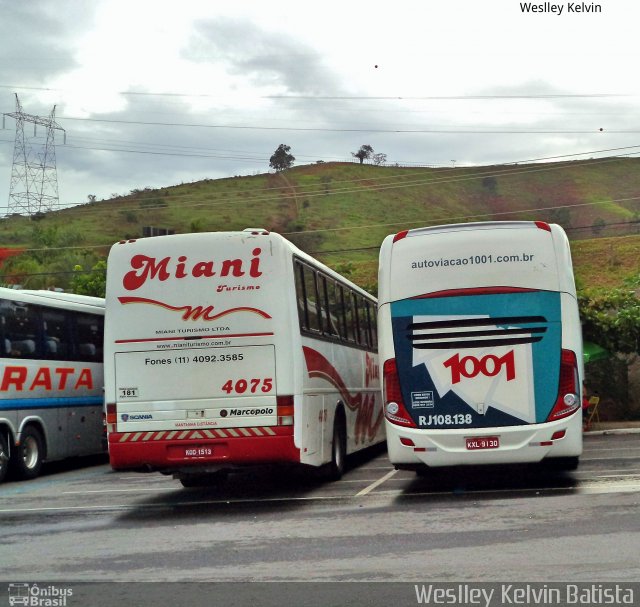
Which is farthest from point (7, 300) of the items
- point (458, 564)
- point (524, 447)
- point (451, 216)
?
point (451, 216)

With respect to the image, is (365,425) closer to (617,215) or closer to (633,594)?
(633,594)

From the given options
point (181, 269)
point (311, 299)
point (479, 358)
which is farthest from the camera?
point (311, 299)

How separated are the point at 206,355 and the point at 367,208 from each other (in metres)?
95.5

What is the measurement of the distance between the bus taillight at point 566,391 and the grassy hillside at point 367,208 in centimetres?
4273

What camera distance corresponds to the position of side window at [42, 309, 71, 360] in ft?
64.0

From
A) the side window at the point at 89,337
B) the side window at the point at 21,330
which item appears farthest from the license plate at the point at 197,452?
the side window at the point at 89,337

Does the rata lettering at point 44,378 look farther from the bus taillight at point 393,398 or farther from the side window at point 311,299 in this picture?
the bus taillight at point 393,398

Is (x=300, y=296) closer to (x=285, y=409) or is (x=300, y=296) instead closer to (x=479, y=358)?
(x=285, y=409)

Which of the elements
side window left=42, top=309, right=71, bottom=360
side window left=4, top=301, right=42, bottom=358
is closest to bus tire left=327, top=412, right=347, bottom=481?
side window left=4, top=301, right=42, bottom=358

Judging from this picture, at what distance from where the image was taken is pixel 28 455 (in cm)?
1883

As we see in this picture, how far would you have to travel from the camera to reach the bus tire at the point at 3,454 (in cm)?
1772

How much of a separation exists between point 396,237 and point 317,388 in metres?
2.46

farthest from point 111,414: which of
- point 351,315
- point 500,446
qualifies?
point 351,315

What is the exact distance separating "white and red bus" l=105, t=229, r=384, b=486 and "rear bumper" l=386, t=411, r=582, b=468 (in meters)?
1.53
